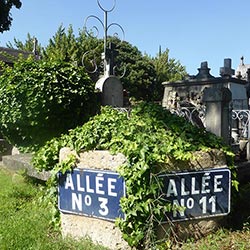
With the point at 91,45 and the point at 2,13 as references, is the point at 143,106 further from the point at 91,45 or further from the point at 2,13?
the point at 91,45

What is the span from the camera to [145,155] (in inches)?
117

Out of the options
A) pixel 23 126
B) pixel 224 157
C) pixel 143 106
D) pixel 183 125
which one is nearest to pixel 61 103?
pixel 23 126

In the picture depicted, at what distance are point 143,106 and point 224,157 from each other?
1.11m

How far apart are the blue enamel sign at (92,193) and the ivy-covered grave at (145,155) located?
89 mm

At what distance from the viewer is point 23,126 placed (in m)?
5.76

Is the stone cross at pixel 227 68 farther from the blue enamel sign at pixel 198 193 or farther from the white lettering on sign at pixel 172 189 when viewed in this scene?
the white lettering on sign at pixel 172 189

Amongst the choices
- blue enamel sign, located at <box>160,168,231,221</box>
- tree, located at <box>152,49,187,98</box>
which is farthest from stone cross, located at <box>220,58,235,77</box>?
tree, located at <box>152,49,187,98</box>

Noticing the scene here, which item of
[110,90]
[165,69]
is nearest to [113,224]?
[110,90]

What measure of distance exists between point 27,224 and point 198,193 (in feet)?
6.19

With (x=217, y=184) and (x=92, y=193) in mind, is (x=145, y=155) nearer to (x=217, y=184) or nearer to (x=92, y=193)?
(x=92, y=193)

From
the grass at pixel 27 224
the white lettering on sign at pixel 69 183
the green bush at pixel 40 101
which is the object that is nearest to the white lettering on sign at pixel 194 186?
the grass at pixel 27 224

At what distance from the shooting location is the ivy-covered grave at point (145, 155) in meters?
2.93

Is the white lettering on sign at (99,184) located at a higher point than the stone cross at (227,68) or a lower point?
lower

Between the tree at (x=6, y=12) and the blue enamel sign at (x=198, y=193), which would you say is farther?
the tree at (x=6, y=12)
